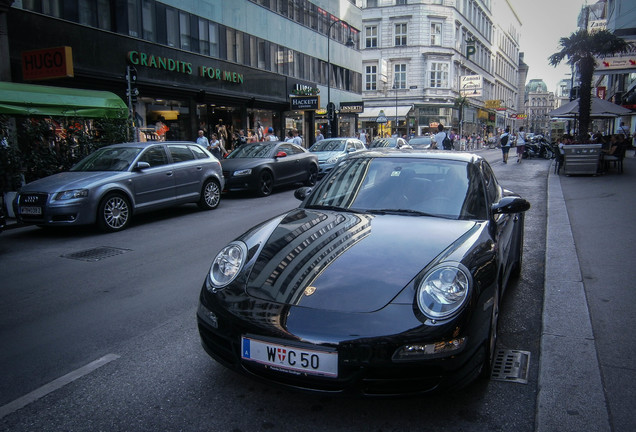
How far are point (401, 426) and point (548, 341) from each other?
66.1 inches

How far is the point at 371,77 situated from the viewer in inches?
2450

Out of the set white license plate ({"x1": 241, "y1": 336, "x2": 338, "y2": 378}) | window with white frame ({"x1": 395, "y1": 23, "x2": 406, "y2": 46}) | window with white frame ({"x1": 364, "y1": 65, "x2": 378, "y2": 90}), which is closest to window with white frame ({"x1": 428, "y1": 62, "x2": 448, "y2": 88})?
window with white frame ({"x1": 395, "y1": 23, "x2": 406, "y2": 46})

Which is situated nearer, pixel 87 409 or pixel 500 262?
pixel 87 409

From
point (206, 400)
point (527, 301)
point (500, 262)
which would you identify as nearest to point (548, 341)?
point (500, 262)

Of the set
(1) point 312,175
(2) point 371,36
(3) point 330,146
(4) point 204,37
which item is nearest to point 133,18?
(4) point 204,37

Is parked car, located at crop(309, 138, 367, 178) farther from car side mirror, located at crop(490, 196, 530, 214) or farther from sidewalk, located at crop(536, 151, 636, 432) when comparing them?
car side mirror, located at crop(490, 196, 530, 214)

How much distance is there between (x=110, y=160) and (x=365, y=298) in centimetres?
837

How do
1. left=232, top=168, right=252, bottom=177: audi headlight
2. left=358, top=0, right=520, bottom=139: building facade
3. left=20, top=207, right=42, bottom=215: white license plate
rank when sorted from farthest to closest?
left=358, top=0, right=520, bottom=139: building facade < left=232, top=168, right=252, bottom=177: audi headlight < left=20, top=207, right=42, bottom=215: white license plate

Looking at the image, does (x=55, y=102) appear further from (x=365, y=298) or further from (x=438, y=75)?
(x=438, y=75)

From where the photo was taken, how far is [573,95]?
3153 cm

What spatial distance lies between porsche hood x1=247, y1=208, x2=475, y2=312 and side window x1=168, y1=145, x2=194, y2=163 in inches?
295

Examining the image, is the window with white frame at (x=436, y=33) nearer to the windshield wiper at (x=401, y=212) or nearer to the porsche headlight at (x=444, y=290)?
the windshield wiper at (x=401, y=212)

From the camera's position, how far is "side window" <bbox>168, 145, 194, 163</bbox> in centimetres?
1047

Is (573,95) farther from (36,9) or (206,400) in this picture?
(206,400)
